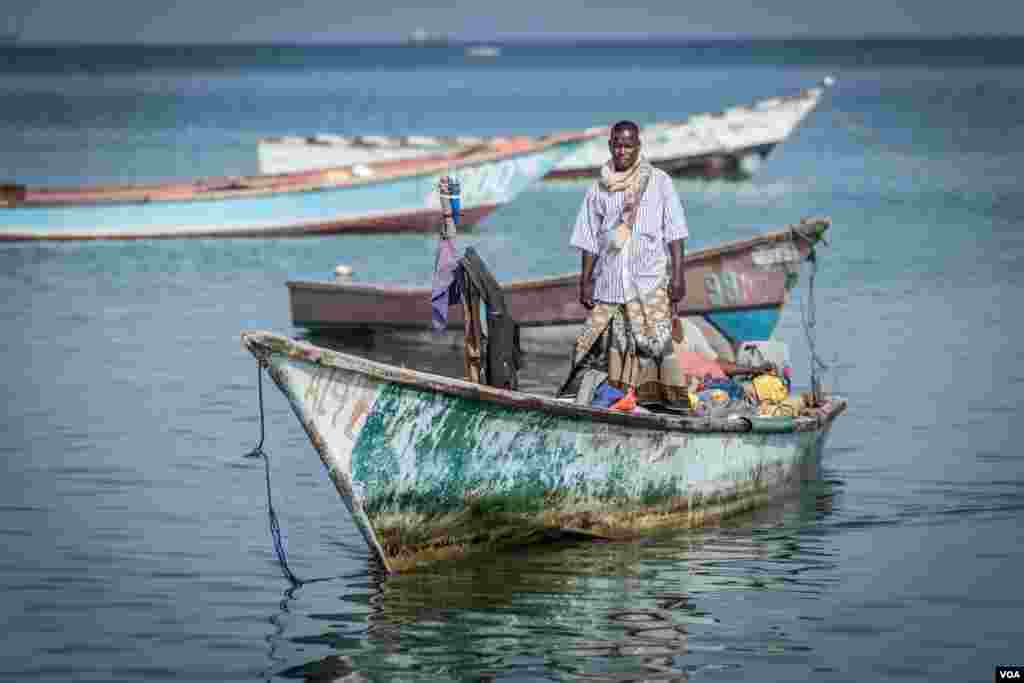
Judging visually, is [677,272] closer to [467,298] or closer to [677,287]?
[677,287]

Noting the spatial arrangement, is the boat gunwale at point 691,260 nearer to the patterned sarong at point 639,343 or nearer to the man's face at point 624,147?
the patterned sarong at point 639,343

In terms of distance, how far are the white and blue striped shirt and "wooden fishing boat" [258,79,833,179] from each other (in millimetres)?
23297

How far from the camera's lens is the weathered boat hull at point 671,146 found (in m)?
33.9

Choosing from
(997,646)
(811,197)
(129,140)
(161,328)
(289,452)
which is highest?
(129,140)

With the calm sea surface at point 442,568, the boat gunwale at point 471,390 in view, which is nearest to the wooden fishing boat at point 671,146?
the calm sea surface at point 442,568

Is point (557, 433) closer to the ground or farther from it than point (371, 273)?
closer to the ground

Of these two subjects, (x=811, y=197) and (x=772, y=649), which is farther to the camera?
(x=811, y=197)

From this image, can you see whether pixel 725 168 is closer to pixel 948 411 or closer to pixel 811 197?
pixel 811 197

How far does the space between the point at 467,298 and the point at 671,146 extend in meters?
25.5

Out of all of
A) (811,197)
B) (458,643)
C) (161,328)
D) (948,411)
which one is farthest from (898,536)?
(811,197)

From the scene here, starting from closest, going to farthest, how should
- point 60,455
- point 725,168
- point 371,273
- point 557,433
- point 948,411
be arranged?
1. point 557,433
2. point 60,455
3. point 948,411
4. point 371,273
5. point 725,168

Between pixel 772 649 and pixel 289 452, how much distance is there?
15.6ft

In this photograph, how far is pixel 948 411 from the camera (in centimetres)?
1420

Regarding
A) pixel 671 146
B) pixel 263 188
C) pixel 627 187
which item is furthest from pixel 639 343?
pixel 671 146
